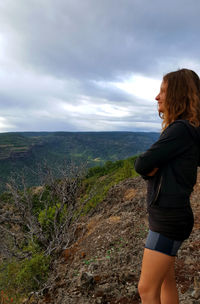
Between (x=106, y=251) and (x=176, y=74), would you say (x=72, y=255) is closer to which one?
(x=106, y=251)

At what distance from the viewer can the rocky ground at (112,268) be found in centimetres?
306

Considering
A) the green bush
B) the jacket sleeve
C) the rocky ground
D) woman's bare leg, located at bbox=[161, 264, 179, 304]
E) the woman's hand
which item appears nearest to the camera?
the jacket sleeve

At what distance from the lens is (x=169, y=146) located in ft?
4.03

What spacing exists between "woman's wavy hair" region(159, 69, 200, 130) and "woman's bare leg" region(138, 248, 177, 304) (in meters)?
0.89

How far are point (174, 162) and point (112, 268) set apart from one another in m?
3.25

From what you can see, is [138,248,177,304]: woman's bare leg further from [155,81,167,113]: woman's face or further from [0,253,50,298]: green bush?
[0,253,50,298]: green bush

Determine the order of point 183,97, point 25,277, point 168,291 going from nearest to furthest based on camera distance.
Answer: point 183,97 → point 168,291 → point 25,277

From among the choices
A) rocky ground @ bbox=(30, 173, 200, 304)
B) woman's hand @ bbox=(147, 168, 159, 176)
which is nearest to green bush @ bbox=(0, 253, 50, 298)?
rocky ground @ bbox=(30, 173, 200, 304)

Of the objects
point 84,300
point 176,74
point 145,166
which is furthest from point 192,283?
point 176,74

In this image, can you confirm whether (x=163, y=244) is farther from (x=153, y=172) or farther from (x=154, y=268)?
(x=153, y=172)

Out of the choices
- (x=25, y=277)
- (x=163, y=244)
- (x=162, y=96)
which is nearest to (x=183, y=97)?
(x=162, y=96)

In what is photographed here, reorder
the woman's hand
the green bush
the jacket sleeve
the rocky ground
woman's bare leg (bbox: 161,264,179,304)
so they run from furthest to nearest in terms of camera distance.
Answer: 1. the green bush
2. the rocky ground
3. woman's bare leg (bbox: 161,264,179,304)
4. the woman's hand
5. the jacket sleeve

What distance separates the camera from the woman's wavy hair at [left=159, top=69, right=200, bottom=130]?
131 centimetres

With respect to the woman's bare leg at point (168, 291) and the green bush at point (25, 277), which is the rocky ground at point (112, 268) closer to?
the green bush at point (25, 277)
